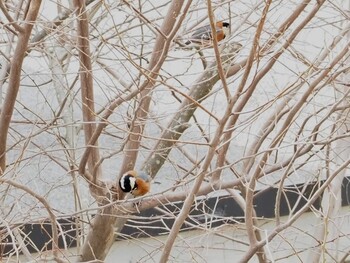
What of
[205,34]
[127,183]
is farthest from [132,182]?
[205,34]

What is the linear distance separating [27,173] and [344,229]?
1854 millimetres

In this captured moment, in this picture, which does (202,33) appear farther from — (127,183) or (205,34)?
(127,183)

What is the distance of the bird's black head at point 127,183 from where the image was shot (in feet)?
10.6

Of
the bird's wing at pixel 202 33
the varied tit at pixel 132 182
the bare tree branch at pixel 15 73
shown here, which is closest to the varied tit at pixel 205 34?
the bird's wing at pixel 202 33

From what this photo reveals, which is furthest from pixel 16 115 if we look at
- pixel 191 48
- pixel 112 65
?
pixel 191 48

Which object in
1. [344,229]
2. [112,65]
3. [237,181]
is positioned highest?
[112,65]

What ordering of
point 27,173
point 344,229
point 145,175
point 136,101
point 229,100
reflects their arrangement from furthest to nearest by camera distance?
1. point 344,229
2. point 27,173
3. point 145,175
4. point 136,101
5. point 229,100

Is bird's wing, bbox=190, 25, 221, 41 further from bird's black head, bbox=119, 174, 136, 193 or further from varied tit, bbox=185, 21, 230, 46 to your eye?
bird's black head, bbox=119, 174, 136, 193

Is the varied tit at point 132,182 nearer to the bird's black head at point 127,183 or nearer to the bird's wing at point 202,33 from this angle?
the bird's black head at point 127,183

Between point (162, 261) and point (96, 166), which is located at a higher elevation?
point (96, 166)

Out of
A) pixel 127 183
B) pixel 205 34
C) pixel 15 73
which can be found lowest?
pixel 127 183

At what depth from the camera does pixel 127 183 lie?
3.25 meters

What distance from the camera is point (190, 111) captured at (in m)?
3.27

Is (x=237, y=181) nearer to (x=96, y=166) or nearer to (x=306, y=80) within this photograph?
(x=96, y=166)
